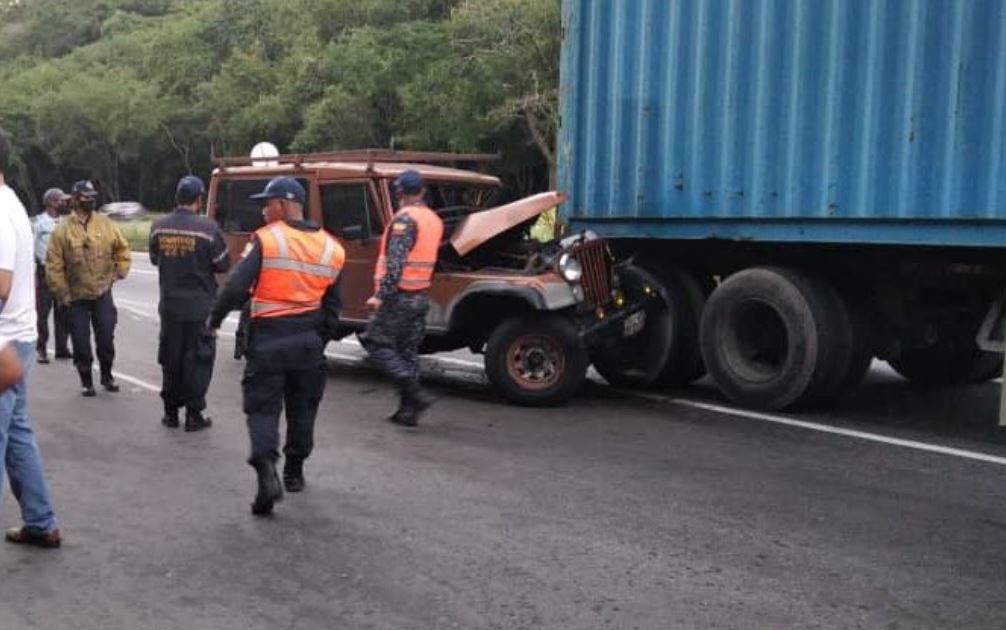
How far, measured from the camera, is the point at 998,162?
6941 mm

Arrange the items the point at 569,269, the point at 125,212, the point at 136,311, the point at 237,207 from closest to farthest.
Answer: the point at 569,269, the point at 237,207, the point at 136,311, the point at 125,212

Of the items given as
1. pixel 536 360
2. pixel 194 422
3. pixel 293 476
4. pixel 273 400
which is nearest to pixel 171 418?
pixel 194 422

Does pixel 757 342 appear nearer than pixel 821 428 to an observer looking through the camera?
No

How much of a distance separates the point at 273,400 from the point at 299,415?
0.92 ft

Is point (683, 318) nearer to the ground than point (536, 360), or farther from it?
farther from it

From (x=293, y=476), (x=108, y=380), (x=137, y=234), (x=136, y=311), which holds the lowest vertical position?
(x=137, y=234)

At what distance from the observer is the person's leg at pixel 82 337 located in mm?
8867

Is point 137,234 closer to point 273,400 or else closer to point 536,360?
point 536,360

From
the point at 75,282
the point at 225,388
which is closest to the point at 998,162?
the point at 225,388

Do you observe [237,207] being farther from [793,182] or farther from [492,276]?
[793,182]

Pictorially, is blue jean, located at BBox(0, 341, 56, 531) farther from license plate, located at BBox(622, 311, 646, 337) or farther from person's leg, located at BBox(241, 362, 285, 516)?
license plate, located at BBox(622, 311, 646, 337)

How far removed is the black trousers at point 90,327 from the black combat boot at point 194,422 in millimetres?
1765

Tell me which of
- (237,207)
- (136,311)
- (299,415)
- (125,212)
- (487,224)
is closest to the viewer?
(299,415)

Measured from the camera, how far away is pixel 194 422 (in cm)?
755
